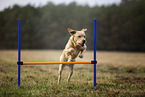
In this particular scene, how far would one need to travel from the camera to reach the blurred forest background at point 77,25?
19.4 meters

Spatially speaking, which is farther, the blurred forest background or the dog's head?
the blurred forest background

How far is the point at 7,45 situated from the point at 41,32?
5149mm

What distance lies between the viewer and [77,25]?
21.6 m

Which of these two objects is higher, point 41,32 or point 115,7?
point 115,7

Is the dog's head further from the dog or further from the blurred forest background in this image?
the blurred forest background

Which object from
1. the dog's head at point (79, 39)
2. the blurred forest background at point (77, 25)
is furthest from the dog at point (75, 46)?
the blurred forest background at point (77, 25)

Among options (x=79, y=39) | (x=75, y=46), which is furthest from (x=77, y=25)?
(x=79, y=39)

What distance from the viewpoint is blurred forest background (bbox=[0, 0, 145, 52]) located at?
63.7 feet

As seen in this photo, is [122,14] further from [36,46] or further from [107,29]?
[36,46]

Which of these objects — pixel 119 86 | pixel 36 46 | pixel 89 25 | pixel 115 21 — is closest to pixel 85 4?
pixel 89 25

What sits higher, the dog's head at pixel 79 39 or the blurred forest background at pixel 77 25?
the blurred forest background at pixel 77 25

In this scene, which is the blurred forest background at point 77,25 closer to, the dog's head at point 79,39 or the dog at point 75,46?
the dog at point 75,46

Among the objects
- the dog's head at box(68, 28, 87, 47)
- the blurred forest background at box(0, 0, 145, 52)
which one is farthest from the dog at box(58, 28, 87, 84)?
the blurred forest background at box(0, 0, 145, 52)

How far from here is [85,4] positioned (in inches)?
913
